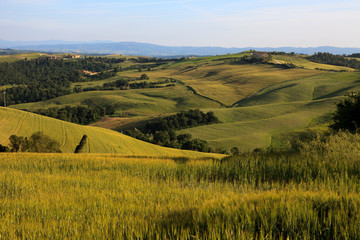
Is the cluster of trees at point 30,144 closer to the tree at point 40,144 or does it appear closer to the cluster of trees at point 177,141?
the tree at point 40,144

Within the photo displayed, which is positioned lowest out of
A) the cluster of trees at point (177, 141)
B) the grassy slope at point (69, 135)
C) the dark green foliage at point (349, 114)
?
the cluster of trees at point (177, 141)

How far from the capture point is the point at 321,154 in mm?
10906

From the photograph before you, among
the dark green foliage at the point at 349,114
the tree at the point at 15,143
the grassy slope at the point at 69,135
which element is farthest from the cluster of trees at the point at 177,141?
the dark green foliage at the point at 349,114

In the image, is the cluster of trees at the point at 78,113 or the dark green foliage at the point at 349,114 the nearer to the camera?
the dark green foliage at the point at 349,114

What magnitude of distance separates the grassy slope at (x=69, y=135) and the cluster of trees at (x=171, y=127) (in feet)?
54.6

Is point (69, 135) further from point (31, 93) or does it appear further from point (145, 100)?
point (31, 93)

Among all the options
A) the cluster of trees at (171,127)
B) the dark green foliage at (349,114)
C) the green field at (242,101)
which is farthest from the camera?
the green field at (242,101)

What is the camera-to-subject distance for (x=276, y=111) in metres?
121

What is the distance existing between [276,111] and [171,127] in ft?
146

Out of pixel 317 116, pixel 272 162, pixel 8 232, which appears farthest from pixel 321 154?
pixel 317 116

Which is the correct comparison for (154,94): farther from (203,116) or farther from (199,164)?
(199,164)

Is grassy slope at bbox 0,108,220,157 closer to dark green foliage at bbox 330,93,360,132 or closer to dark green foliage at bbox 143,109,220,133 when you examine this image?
dark green foliage at bbox 330,93,360,132

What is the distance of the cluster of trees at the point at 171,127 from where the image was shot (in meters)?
88.7

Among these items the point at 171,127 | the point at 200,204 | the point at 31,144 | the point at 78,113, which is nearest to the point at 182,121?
the point at 171,127
